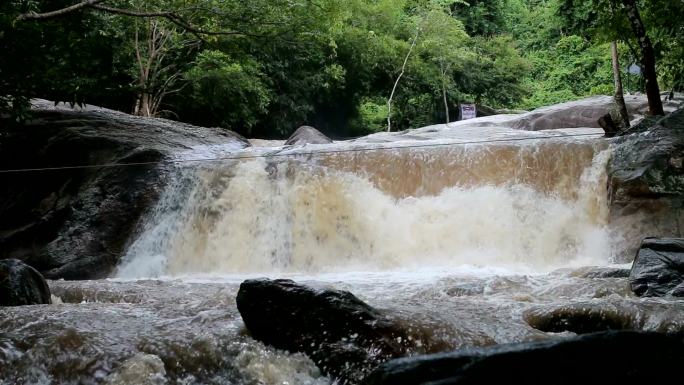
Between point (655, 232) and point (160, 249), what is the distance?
696 centimetres

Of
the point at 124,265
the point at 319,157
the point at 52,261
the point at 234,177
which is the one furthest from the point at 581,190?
the point at 52,261

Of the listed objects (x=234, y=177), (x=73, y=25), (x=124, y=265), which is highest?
(x=73, y=25)

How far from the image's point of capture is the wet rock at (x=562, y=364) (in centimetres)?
223

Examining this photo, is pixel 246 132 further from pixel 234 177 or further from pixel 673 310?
pixel 673 310

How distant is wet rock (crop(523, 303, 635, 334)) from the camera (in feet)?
14.0

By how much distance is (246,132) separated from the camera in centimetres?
1930

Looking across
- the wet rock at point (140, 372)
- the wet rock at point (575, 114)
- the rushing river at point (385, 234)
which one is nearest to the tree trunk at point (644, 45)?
the rushing river at point (385, 234)

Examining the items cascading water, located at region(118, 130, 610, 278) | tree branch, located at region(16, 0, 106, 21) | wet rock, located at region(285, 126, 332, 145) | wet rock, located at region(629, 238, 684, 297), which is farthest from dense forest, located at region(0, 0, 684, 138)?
wet rock, located at region(629, 238, 684, 297)

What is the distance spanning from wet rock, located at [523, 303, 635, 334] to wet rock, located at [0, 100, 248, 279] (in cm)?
711

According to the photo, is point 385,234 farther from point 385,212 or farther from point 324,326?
point 324,326

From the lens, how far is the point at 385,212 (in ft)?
30.5

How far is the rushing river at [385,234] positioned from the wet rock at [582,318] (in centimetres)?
6

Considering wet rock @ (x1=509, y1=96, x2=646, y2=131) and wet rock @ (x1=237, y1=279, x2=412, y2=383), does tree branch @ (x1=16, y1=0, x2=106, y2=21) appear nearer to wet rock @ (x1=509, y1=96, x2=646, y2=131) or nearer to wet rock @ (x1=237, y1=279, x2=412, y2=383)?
wet rock @ (x1=237, y1=279, x2=412, y2=383)

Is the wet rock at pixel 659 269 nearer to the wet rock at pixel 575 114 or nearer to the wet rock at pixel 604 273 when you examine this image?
the wet rock at pixel 604 273
